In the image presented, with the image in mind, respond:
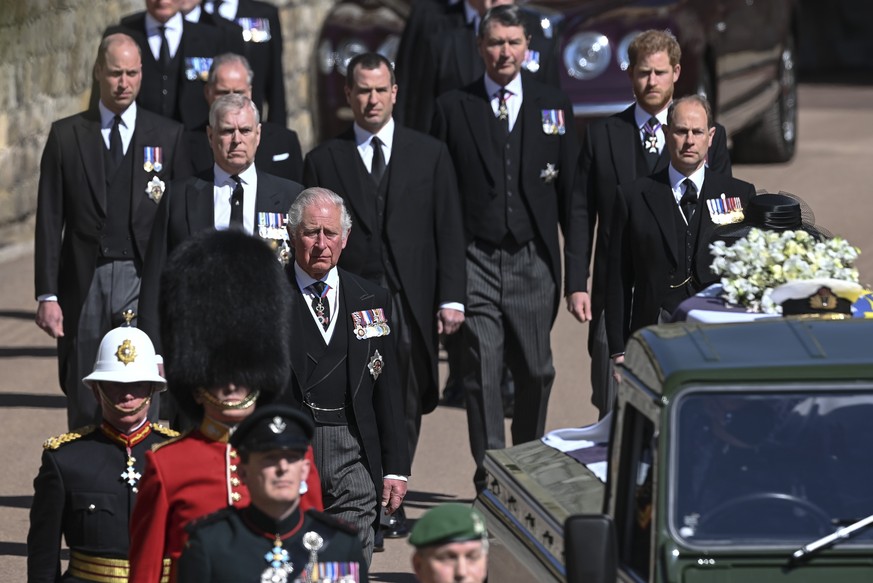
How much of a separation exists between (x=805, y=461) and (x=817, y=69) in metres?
24.0

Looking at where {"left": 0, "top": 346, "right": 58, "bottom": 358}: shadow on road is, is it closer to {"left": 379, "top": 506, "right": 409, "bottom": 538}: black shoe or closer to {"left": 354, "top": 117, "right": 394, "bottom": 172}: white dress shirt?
{"left": 354, "top": 117, "right": 394, "bottom": 172}: white dress shirt

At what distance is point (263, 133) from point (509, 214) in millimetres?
1251

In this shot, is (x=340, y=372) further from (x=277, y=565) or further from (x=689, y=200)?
(x=277, y=565)

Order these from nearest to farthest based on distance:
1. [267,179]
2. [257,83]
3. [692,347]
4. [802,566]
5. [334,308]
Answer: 1. [802,566]
2. [692,347]
3. [334,308]
4. [267,179]
5. [257,83]

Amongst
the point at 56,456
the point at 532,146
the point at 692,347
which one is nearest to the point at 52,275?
the point at 532,146

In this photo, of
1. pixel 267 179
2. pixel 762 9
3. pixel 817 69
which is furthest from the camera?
pixel 817 69

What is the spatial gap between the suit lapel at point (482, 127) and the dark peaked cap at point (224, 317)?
345 cm

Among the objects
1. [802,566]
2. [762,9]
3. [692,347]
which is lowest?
[802,566]

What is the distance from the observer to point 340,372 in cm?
751

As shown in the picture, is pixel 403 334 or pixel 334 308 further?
Answer: pixel 403 334

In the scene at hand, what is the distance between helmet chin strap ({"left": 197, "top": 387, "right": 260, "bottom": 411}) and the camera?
589 cm

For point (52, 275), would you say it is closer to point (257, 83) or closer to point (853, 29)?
point (257, 83)

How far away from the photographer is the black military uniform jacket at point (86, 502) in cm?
634

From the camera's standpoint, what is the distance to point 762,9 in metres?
17.1
